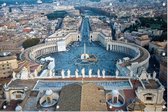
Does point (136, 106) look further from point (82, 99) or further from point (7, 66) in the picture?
point (7, 66)

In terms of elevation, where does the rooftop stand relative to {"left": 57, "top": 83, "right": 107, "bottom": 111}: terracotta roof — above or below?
below

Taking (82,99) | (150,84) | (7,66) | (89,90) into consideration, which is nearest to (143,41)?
(7,66)

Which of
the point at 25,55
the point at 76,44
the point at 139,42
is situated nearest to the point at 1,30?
the point at 76,44

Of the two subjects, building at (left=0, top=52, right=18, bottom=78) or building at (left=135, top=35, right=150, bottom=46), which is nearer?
building at (left=0, top=52, right=18, bottom=78)

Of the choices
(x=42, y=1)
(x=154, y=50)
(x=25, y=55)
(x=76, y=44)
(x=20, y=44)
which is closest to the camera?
(x=25, y=55)

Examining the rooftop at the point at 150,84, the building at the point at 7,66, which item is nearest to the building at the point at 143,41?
the building at the point at 7,66

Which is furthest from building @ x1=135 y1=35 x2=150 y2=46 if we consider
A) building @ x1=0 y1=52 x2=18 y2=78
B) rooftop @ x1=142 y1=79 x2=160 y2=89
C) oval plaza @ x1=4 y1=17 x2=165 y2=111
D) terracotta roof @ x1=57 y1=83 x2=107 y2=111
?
terracotta roof @ x1=57 y1=83 x2=107 y2=111

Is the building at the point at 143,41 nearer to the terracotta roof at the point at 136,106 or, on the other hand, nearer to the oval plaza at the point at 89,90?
the oval plaza at the point at 89,90

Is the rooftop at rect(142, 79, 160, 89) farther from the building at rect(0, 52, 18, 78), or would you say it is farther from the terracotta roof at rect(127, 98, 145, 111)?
the building at rect(0, 52, 18, 78)

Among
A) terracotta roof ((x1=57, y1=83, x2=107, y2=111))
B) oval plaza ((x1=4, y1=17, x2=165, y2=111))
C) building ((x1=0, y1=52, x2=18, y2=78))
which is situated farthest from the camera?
building ((x1=0, y1=52, x2=18, y2=78))

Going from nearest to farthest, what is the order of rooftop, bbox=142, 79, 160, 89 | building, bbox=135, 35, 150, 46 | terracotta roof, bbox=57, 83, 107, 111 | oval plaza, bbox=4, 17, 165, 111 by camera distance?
terracotta roof, bbox=57, 83, 107, 111 < oval plaza, bbox=4, 17, 165, 111 < rooftop, bbox=142, 79, 160, 89 < building, bbox=135, 35, 150, 46

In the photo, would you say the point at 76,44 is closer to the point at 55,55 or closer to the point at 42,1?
the point at 55,55
